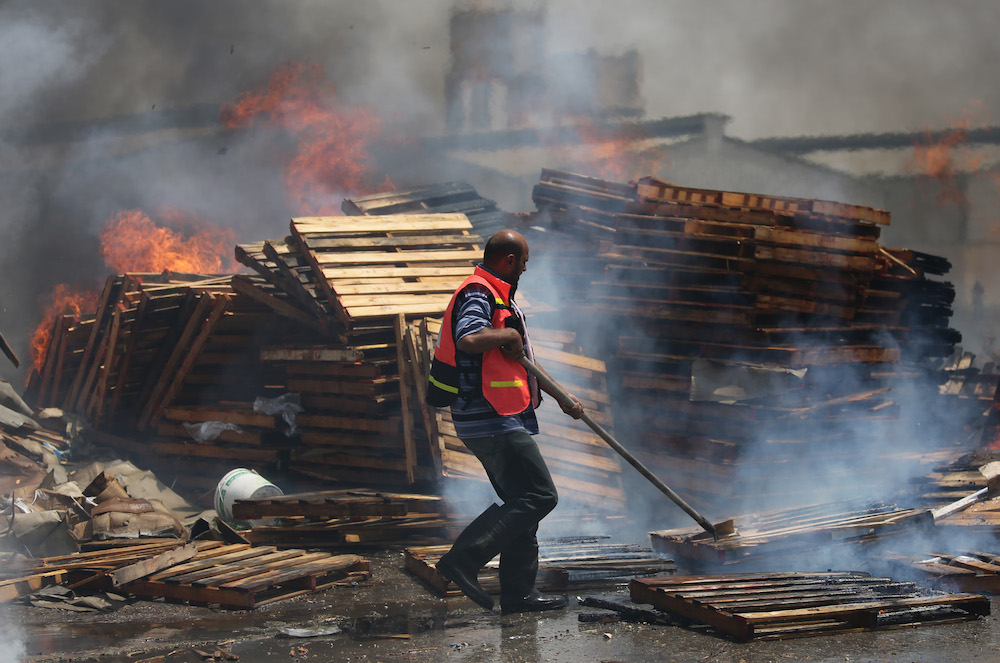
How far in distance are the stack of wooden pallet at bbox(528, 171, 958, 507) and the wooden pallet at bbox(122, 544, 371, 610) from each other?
3.05 meters

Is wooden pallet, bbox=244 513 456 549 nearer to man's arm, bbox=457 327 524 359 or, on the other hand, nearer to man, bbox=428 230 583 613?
man, bbox=428 230 583 613

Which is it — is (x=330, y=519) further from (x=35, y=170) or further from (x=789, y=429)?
(x=35, y=170)

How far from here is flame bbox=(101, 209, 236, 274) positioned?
48.7 ft

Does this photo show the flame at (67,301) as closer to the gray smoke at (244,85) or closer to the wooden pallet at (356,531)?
the gray smoke at (244,85)

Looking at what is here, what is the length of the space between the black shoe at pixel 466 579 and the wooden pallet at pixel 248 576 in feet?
3.53

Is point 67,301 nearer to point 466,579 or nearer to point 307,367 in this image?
point 307,367

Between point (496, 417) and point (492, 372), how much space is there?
0.22 metres

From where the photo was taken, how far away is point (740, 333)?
754 centimetres

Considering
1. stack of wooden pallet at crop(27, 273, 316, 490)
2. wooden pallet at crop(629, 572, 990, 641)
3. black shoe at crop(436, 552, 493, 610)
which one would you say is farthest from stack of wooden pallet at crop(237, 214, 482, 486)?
wooden pallet at crop(629, 572, 990, 641)

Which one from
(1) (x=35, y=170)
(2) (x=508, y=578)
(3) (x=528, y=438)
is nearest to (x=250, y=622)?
(2) (x=508, y=578)

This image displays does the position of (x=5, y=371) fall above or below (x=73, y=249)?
below

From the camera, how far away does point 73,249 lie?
15.2 m

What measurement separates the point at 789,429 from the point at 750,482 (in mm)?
524

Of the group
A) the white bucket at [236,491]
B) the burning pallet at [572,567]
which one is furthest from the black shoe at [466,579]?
the white bucket at [236,491]
